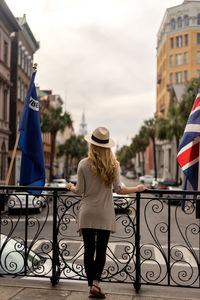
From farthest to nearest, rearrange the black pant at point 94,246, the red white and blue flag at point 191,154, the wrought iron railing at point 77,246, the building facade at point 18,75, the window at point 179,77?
the window at point 179,77
the building facade at point 18,75
the red white and blue flag at point 191,154
the wrought iron railing at point 77,246
the black pant at point 94,246

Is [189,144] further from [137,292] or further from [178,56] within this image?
[178,56]

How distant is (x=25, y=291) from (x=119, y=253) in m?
6.06

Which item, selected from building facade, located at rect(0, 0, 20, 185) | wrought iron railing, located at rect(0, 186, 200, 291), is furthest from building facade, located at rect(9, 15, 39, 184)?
wrought iron railing, located at rect(0, 186, 200, 291)

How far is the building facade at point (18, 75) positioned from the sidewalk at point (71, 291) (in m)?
31.9

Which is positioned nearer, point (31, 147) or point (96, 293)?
point (96, 293)

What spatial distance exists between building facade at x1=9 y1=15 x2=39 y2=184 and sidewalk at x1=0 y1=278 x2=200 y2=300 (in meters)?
31.9

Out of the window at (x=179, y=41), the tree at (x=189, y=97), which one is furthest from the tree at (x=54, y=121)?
the window at (x=179, y=41)

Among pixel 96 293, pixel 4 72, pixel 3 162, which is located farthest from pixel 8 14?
pixel 96 293

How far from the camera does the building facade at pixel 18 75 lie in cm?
3869

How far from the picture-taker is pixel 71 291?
5.04 metres

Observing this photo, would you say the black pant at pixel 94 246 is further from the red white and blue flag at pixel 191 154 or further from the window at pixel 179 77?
the window at pixel 179 77

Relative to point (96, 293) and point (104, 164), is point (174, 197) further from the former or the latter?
point (104, 164)

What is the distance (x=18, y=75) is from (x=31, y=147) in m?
35.0

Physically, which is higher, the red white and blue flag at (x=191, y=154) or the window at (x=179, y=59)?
the window at (x=179, y=59)
